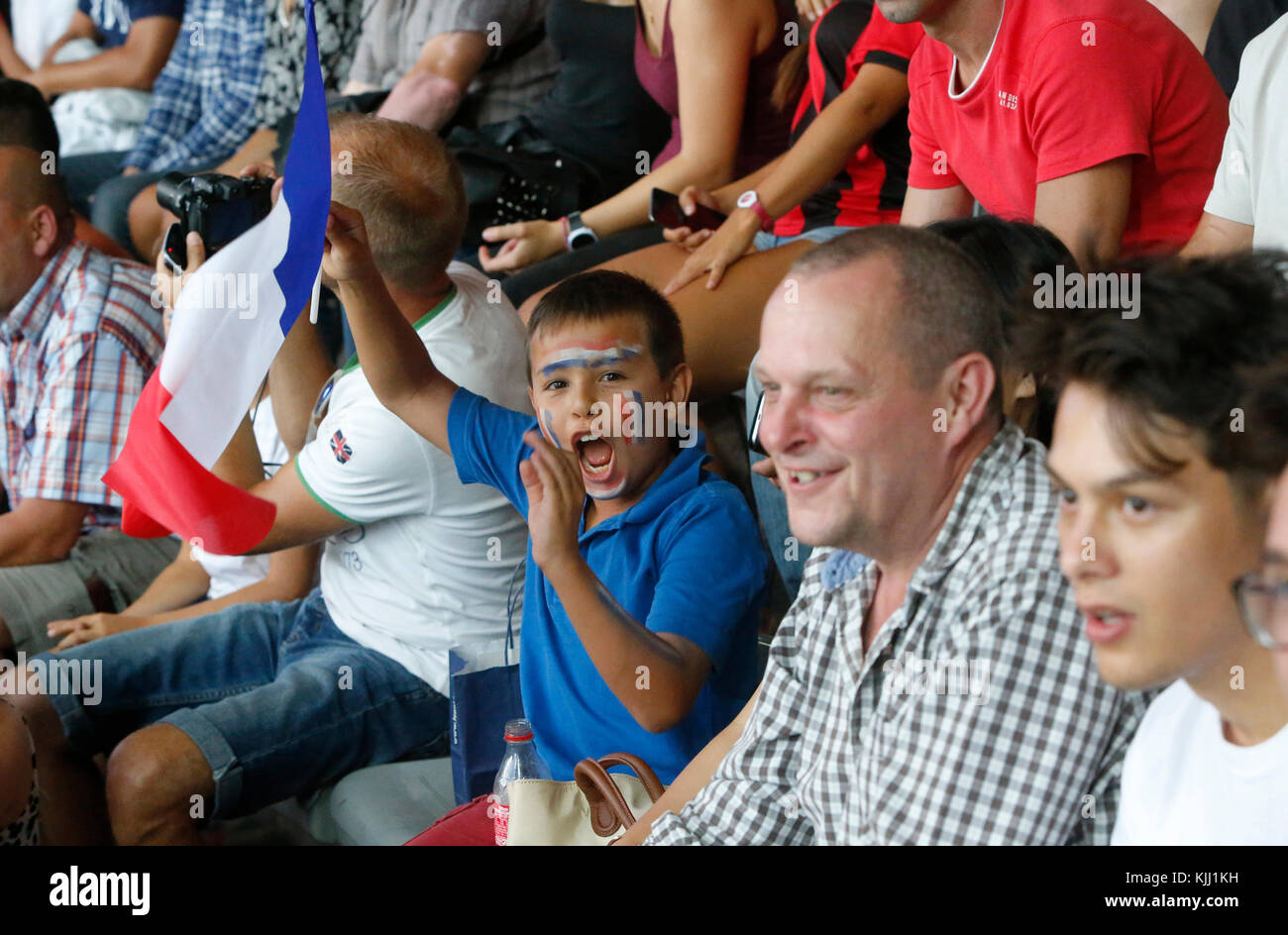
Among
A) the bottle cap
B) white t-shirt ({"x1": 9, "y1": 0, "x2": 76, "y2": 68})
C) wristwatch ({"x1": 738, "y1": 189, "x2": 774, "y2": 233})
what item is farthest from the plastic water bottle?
white t-shirt ({"x1": 9, "y1": 0, "x2": 76, "y2": 68})

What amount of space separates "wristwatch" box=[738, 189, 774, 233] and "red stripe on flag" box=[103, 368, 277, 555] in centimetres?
99

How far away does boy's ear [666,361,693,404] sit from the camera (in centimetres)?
162

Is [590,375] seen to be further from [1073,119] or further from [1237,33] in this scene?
[1237,33]

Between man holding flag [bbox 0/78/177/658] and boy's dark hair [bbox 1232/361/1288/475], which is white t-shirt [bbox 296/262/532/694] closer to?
man holding flag [bbox 0/78/177/658]

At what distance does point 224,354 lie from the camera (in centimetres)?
149

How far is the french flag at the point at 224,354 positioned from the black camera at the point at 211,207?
0.32 metres

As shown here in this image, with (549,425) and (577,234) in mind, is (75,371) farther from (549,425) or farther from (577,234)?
(549,425)

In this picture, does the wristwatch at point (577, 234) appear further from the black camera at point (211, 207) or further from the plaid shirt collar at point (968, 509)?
the plaid shirt collar at point (968, 509)

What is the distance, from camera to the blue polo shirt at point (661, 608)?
1.47m

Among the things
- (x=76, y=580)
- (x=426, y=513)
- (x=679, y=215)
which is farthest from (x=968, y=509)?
(x=76, y=580)

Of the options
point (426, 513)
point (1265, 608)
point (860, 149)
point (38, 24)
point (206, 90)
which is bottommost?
point (1265, 608)

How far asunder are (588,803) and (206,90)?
295 cm

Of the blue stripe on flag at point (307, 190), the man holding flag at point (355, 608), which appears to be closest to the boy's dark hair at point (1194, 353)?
the blue stripe on flag at point (307, 190)

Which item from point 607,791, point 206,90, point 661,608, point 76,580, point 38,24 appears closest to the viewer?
point 607,791
